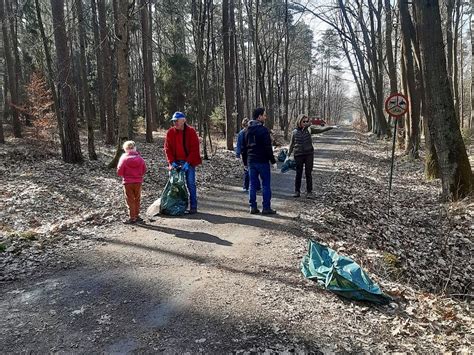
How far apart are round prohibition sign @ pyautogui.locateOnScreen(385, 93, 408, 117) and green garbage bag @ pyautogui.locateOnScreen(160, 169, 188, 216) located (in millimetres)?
5793

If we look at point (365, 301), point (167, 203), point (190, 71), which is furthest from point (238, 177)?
point (190, 71)

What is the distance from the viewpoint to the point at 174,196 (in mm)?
8289

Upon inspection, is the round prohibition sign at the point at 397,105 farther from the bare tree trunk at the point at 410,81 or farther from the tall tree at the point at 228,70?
the tall tree at the point at 228,70

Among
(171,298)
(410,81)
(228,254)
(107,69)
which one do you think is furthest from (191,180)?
(107,69)

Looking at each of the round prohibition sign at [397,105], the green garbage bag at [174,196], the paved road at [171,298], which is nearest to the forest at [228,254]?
the paved road at [171,298]

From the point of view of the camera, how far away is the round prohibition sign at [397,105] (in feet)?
33.5

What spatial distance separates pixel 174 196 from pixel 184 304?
396 centimetres

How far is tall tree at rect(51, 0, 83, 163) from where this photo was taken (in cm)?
1415

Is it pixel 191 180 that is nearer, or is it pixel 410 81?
pixel 191 180

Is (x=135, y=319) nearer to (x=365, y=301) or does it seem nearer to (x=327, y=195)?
(x=365, y=301)

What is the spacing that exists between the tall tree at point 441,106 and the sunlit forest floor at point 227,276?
0.71 metres

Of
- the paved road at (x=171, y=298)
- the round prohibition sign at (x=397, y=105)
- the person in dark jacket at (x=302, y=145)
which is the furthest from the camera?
→ the round prohibition sign at (x=397, y=105)

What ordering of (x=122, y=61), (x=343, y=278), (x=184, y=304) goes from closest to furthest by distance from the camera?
(x=184, y=304)
(x=343, y=278)
(x=122, y=61)

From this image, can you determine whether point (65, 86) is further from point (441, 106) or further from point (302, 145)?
point (441, 106)
